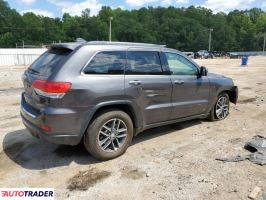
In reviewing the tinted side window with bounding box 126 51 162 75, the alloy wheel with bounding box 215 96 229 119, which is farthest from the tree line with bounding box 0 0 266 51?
the tinted side window with bounding box 126 51 162 75

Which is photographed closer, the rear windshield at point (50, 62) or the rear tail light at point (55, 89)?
the rear tail light at point (55, 89)

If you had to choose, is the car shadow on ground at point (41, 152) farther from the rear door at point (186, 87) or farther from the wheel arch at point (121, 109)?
the rear door at point (186, 87)

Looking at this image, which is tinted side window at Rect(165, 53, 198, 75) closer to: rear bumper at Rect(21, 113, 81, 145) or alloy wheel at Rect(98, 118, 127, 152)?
alloy wheel at Rect(98, 118, 127, 152)

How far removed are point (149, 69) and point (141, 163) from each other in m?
1.55

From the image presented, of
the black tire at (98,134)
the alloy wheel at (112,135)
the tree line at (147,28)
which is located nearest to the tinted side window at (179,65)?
the black tire at (98,134)

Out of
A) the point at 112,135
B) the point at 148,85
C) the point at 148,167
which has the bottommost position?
the point at 148,167

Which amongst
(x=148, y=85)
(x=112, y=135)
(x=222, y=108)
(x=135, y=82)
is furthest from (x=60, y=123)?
(x=222, y=108)

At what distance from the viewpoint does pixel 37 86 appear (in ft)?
14.3

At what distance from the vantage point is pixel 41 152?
5.05 metres

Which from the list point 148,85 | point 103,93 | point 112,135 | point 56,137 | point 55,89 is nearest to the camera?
point 55,89

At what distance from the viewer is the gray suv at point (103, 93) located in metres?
4.21

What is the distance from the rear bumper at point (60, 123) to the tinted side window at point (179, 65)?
1.98 m

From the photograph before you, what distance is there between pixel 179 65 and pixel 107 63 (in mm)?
1686

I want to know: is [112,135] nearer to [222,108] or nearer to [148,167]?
[148,167]
